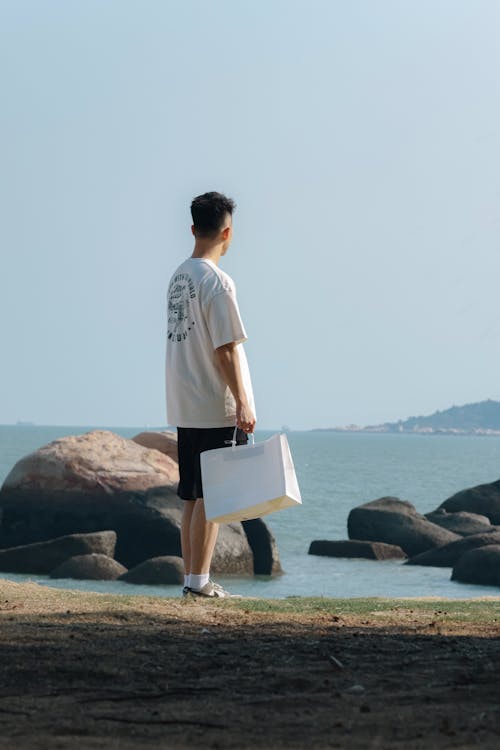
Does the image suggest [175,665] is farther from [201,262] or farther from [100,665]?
[201,262]

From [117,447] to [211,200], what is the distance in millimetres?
15461

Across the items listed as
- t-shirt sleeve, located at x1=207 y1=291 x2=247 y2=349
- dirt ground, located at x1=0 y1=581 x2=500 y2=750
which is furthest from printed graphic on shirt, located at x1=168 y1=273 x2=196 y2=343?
dirt ground, located at x1=0 y1=581 x2=500 y2=750

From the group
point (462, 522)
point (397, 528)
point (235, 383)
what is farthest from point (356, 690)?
point (462, 522)

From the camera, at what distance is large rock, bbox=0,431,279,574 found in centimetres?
2009

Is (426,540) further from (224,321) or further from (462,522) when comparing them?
(224,321)

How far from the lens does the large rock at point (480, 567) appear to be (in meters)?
18.0

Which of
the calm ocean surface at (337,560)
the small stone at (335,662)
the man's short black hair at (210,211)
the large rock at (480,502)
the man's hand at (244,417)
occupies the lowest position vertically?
the calm ocean surface at (337,560)

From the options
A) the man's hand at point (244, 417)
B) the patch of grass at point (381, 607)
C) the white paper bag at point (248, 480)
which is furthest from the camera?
the patch of grass at point (381, 607)

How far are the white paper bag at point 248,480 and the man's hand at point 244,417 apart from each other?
0.67ft

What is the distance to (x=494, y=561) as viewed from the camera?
18.2 meters

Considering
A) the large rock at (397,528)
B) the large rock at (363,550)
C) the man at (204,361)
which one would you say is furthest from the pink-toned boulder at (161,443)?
the man at (204,361)

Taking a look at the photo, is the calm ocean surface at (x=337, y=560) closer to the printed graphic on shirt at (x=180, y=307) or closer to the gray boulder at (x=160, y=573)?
the gray boulder at (x=160, y=573)

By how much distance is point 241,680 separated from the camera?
14.9 ft

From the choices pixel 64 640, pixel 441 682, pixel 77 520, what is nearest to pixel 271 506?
pixel 64 640
